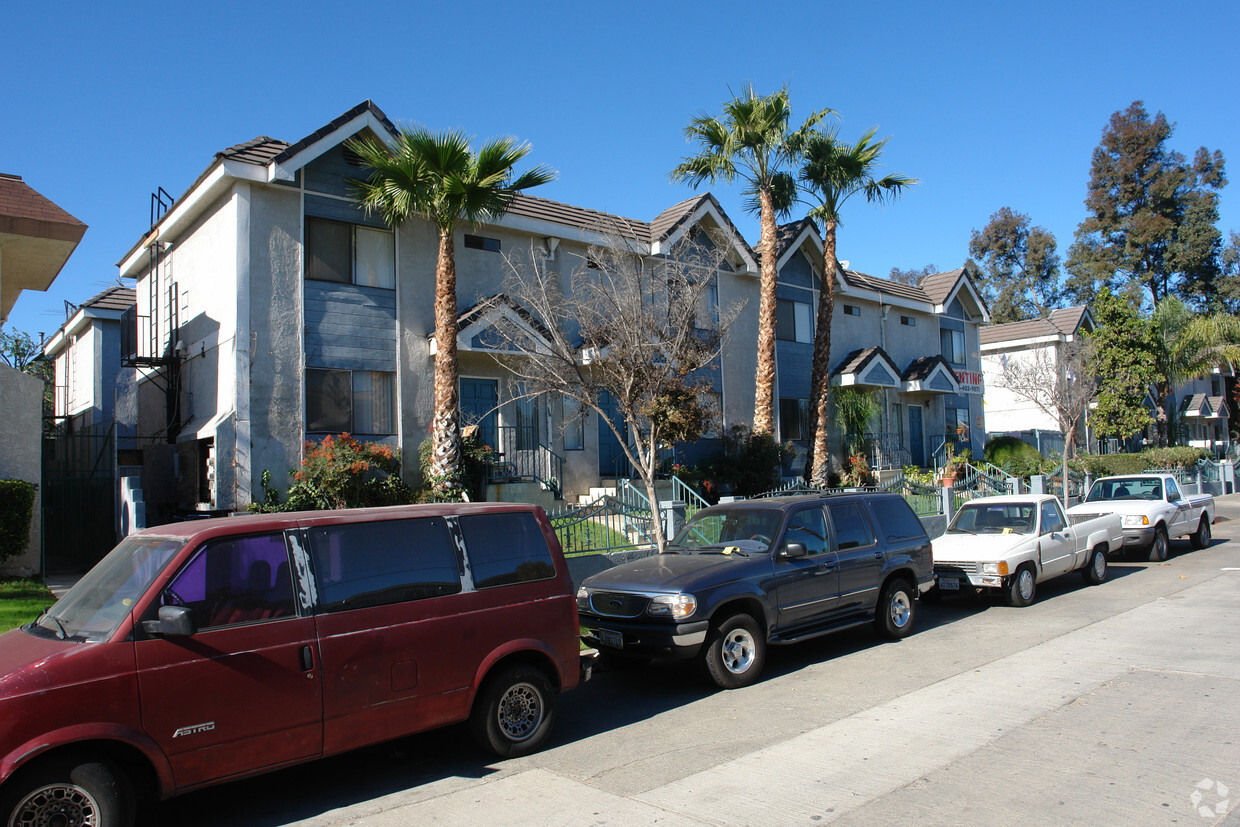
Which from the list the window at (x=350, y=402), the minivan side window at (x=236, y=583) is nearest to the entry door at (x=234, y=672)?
the minivan side window at (x=236, y=583)

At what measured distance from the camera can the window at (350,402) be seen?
15.1m

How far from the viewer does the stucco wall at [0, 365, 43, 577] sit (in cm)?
1232

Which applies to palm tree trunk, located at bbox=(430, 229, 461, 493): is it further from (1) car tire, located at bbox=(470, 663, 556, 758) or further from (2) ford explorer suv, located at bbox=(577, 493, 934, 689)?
(1) car tire, located at bbox=(470, 663, 556, 758)

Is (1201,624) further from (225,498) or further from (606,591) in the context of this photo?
(225,498)

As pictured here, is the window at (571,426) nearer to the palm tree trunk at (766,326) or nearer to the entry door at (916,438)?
the palm tree trunk at (766,326)

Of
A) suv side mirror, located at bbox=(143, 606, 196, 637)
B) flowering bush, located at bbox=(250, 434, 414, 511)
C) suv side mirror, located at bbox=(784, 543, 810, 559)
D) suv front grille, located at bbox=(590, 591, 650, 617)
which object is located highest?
flowering bush, located at bbox=(250, 434, 414, 511)

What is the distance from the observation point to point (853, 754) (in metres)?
5.77

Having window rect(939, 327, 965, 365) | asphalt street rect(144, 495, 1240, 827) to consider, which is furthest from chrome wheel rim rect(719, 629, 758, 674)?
window rect(939, 327, 965, 365)

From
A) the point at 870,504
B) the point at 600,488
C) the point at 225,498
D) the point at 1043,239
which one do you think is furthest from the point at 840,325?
the point at 1043,239

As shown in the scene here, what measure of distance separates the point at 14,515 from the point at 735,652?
33.9ft

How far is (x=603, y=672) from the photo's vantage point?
29.1ft

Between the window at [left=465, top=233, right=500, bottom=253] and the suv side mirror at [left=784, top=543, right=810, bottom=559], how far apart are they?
10.9 metres

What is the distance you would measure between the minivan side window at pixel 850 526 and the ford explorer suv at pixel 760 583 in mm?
13

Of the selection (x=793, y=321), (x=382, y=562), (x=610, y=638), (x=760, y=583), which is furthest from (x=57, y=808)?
(x=793, y=321)
